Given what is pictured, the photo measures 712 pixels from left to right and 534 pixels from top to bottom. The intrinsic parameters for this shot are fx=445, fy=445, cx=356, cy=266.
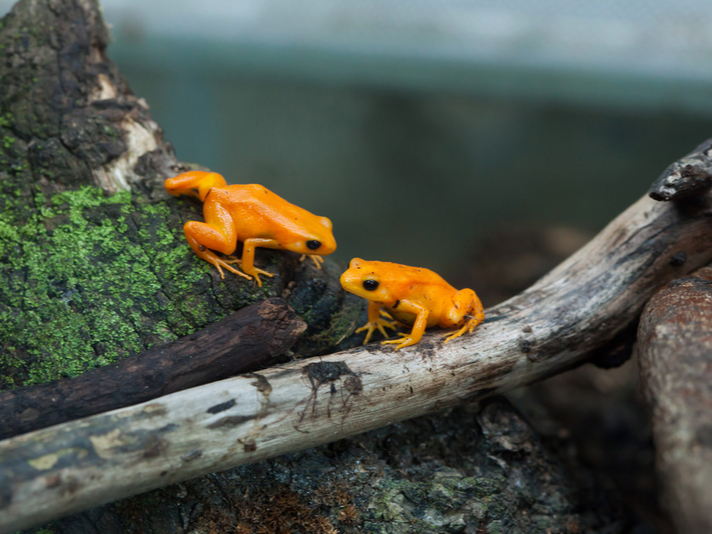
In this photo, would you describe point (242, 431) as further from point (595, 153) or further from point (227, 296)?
point (595, 153)

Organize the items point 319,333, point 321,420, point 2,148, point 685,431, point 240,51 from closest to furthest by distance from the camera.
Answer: point 685,431 < point 321,420 < point 319,333 < point 2,148 < point 240,51

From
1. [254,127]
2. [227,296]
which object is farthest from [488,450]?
[254,127]

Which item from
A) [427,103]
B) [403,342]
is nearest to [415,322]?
[403,342]

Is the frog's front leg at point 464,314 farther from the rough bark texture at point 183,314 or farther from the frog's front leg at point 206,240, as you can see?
the frog's front leg at point 206,240

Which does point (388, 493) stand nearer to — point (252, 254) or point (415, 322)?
point (415, 322)

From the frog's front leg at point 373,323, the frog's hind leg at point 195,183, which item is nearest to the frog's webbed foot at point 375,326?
the frog's front leg at point 373,323

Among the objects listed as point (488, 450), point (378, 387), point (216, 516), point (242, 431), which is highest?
point (378, 387)
